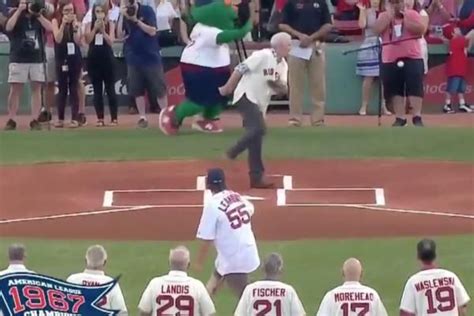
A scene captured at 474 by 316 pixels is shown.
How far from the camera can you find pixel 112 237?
48.2 ft

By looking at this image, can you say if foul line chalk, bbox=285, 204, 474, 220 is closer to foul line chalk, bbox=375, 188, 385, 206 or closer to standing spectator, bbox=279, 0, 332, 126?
foul line chalk, bbox=375, 188, 385, 206

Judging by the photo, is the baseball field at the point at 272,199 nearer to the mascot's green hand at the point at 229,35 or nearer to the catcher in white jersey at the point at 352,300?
the mascot's green hand at the point at 229,35

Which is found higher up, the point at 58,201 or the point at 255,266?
the point at 255,266

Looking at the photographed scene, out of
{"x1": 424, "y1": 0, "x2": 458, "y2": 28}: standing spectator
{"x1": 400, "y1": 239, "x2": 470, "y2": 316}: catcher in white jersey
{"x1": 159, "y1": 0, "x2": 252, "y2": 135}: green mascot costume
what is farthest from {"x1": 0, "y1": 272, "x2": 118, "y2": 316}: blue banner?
{"x1": 424, "y1": 0, "x2": 458, "y2": 28}: standing spectator

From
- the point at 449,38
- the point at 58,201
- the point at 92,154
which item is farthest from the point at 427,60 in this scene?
the point at 58,201

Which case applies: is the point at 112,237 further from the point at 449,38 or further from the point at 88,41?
the point at 449,38

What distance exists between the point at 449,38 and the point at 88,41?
642 cm

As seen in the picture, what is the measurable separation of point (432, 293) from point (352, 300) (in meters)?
0.65

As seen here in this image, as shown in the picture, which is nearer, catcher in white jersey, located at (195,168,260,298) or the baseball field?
catcher in white jersey, located at (195,168,260,298)

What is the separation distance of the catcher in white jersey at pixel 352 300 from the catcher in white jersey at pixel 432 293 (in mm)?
371

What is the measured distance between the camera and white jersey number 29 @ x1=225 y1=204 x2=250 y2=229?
11773 millimetres

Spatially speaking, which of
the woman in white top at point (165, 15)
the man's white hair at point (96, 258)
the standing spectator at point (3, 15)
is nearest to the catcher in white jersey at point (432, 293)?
the man's white hair at point (96, 258)

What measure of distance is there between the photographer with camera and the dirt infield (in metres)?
3.65

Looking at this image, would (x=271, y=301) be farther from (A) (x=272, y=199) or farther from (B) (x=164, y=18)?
(B) (x=164, y=18)
